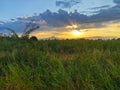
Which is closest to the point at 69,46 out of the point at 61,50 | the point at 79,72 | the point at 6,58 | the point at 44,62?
the point at 61,50

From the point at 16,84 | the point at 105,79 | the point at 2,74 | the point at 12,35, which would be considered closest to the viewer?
the point at 105,79

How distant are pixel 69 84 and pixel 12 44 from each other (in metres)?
13.5

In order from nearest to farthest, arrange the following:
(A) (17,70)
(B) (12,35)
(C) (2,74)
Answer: (A) (17,70), (C) (2,74), (B) (12,35)

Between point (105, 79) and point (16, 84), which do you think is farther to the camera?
point (16, 84)

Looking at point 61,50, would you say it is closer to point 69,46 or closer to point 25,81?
point 69,46

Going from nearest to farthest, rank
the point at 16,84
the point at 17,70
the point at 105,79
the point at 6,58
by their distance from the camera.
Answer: the point at 105,79 < the point at 16,84 < the point at 17,70 < the point at 6,58

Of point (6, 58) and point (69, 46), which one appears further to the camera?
point (69, 46)

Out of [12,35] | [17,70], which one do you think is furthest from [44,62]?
[12,35]

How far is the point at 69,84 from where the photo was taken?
9.31 meters

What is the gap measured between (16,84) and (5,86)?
0.31m

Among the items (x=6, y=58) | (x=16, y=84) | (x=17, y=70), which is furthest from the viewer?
(x=6, y=58)

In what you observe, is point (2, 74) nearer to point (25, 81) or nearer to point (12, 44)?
point (25, 81)

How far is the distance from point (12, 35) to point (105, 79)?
1875 cm

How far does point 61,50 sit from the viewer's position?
21.5m
